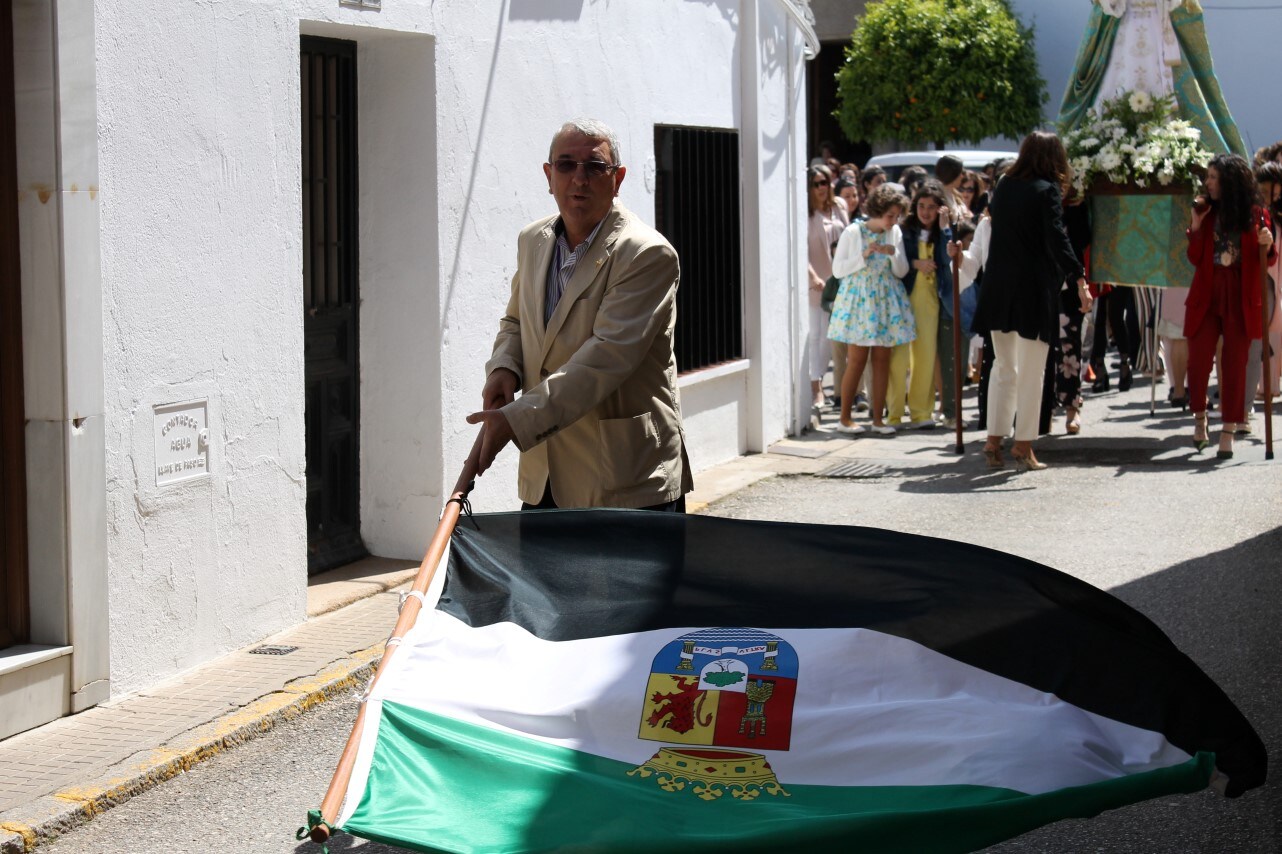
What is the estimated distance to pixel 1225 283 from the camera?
37.9 feet

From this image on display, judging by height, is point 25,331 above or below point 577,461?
above

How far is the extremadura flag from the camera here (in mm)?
3754

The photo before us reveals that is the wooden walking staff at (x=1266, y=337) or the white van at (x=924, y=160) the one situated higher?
the white van at (x=924, y=160)

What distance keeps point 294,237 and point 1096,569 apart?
4327 mm

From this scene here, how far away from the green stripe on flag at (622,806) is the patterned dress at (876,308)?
30.3 ft

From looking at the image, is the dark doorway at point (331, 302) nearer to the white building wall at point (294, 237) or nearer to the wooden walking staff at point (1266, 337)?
the white building wall at point (294, 237)

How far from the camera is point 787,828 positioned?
370cm

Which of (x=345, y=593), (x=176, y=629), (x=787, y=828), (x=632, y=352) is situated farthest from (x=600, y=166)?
(x=345, y=593)

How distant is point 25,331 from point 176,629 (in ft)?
4.46

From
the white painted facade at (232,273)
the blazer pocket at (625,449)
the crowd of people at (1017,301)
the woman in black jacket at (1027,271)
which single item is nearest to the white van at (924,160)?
the crowd of people at (1017,301)

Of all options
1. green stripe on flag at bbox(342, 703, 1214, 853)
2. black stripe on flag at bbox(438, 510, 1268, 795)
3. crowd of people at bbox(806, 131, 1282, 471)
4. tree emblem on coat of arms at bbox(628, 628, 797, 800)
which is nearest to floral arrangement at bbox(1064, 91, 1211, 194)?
crowd of people at bbox(806, 131, 1282, 471)

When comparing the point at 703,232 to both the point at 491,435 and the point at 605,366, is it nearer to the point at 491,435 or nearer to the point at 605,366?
the point at 605,366

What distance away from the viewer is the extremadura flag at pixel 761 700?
375 centimetres

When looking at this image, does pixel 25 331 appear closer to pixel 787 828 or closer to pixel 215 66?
pixel 215 66
